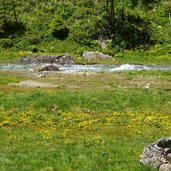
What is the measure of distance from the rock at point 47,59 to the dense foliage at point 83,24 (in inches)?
470

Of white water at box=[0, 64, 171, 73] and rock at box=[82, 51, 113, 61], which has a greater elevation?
white water at box=[0, 64, 171, 73]

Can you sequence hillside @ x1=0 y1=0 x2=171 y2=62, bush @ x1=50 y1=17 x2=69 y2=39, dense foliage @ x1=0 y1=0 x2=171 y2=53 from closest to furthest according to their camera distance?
1. hillside @ x1=0 y1=0 x2=171 y2=62
2. dense foliage @ x1=0 y1=0 x2=171 y2=53
3. bush @ x1=50 y1=17 x2=69 y2=39

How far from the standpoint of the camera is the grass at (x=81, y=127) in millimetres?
20625

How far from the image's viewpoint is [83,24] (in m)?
101

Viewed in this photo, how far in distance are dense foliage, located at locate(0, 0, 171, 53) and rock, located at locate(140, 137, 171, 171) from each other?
73.0 m

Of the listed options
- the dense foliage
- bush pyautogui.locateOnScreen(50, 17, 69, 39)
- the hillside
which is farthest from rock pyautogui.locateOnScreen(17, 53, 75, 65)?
bush pyautogui.locateOnScreen(50, 17, 69, 39)

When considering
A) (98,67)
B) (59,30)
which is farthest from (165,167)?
(59,30)

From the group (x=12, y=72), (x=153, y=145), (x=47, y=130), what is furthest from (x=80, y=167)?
(x=12, y=72)

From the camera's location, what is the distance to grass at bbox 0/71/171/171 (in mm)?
20625

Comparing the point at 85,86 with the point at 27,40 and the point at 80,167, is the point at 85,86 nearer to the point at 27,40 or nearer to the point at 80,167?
the point at 80,167

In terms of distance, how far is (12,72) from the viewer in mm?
64250

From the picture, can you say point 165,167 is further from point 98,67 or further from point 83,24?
point 83,24

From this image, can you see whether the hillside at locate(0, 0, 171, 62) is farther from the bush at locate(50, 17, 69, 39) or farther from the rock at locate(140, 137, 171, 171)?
the rock at locate(140, 137, 171, 171)

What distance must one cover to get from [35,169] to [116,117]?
1577cm
